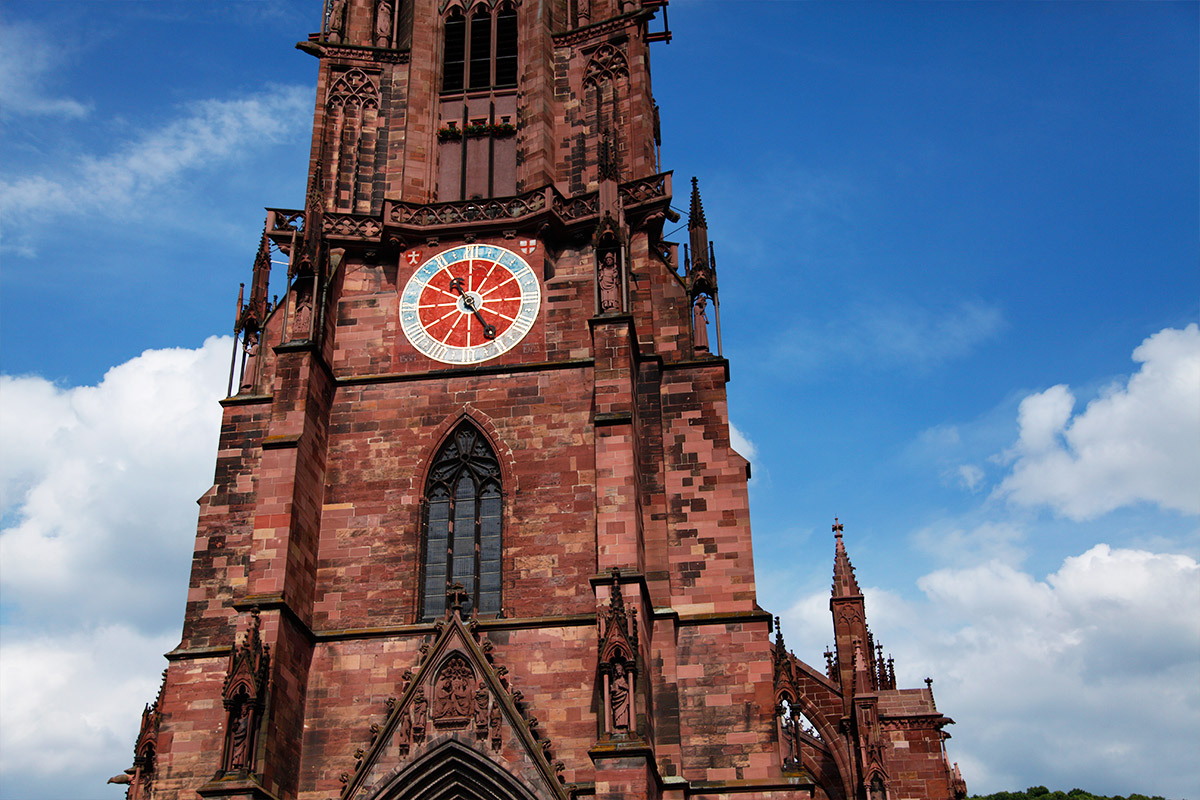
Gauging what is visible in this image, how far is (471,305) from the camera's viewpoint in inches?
922

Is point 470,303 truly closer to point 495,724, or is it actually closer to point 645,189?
point 645,189

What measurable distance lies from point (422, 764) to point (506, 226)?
33.3 feet

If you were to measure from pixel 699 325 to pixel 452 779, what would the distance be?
899 cm

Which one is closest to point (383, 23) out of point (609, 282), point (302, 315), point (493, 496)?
point (302, 315)

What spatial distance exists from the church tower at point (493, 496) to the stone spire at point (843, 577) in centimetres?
6

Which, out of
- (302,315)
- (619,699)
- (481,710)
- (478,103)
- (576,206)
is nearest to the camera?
(619,699)

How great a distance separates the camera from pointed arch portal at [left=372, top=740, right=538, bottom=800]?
59.9ft

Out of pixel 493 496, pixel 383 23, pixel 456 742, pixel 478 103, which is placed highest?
pixel 383 23

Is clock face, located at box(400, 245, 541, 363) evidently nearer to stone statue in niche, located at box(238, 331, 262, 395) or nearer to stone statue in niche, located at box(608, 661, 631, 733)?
stone statue in niche, located at box(238, 331, 262, 395)

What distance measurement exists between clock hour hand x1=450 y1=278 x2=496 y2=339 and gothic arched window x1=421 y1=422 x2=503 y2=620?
1.88 meters

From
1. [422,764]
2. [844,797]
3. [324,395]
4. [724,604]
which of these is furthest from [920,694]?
[324,395]

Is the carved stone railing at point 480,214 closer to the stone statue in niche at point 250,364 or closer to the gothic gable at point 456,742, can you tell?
the stone statue in niche at point 250,364

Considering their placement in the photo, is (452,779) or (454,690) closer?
(452,779)

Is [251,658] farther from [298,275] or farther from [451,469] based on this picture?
[298,275]
